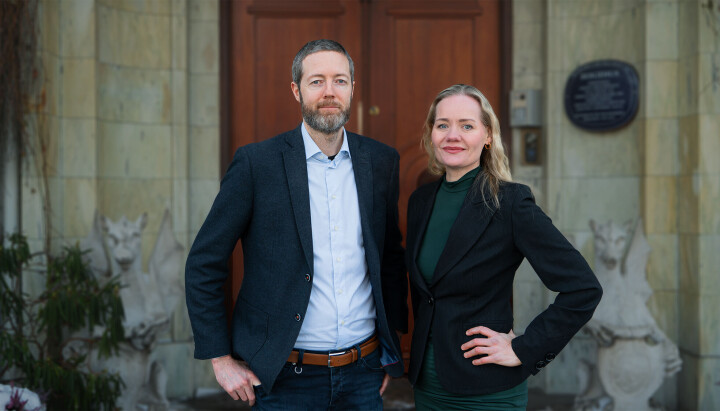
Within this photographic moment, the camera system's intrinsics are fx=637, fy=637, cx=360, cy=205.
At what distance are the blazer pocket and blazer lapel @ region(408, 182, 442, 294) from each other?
48 cm

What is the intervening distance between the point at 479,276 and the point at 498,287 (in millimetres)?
79

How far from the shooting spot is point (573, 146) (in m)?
4.39

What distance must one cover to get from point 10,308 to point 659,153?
13.0 ft

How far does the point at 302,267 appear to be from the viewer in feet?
6.51

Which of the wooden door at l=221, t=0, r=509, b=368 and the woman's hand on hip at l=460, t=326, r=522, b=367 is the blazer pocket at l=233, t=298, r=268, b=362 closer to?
the woman's hand on hip at l=460, t=326, r=522, b=367

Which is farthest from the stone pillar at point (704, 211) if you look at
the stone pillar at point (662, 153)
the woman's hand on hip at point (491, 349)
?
the woman's hand on hip at point (491, 349)

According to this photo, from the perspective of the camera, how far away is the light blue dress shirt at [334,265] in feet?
6.64

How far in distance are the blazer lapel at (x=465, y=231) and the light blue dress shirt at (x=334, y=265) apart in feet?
0.89

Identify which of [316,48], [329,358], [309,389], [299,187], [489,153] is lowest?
[309,389]

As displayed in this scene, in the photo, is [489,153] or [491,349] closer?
[491,349]

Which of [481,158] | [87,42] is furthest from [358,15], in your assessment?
[481,158]

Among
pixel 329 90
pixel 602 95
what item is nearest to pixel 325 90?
pixel 329 90

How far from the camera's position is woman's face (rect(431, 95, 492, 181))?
1987mm

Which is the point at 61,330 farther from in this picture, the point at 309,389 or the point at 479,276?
the point at 479,276
